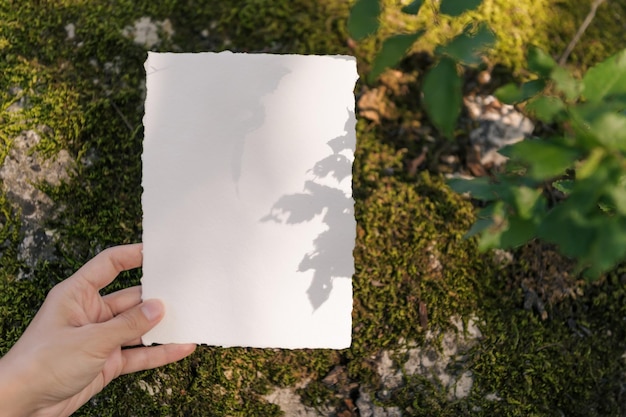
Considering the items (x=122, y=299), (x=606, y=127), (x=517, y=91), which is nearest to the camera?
(x=606, y=127)

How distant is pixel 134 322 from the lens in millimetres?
1830

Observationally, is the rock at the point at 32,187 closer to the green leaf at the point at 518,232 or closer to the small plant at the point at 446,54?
the small plant at the point at 446,54

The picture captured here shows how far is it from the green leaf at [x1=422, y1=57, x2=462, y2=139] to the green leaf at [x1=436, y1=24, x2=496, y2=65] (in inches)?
1.3

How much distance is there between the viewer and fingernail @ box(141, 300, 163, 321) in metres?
1.88

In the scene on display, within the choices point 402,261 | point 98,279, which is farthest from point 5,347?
point 402,261

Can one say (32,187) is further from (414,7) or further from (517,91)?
(517,91)

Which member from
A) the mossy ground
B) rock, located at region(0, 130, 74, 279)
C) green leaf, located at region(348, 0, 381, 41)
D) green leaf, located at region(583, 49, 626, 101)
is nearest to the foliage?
green leaf, located at region(583, 49, 626, 101)

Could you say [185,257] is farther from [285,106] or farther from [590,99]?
[590,99]

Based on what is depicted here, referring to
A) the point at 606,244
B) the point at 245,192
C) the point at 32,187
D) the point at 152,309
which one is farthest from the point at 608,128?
the point at 32,187

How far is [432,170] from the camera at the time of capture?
219 cm

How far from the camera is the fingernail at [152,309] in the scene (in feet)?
6.15

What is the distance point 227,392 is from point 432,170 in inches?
54.1

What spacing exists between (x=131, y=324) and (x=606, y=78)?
1.70 metres

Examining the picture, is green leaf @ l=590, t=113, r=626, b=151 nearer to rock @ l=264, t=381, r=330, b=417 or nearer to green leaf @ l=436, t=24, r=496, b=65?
green leaf @ l=436, t=24, r=496, b=65
